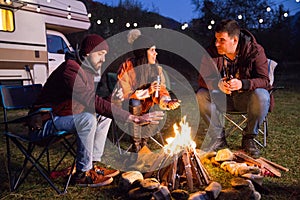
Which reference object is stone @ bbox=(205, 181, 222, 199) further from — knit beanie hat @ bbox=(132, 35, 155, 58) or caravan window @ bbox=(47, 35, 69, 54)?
caravan window @ bbox=(47, 35, 69, 54)

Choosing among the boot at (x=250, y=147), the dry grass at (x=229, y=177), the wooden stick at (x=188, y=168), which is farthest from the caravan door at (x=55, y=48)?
the wooden stick at (x=188, y=168)

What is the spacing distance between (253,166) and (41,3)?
6.33m

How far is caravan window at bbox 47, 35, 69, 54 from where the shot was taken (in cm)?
762

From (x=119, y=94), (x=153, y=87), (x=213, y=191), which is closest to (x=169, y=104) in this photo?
(x=153, y=87)

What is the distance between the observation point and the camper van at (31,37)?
6.30 metres

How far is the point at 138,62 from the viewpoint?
313 centimetres

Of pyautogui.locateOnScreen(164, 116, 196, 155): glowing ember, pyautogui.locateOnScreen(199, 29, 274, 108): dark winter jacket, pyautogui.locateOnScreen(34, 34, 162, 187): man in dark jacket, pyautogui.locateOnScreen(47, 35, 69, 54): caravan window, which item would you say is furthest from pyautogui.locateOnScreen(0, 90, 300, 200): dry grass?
pyautogui.locateOnScreen(47, 35, 69, 54): caravan window

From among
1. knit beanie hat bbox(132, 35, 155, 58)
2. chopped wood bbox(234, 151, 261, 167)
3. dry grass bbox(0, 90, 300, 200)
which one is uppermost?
knit beanie hat bbox(132, 35, 155, 58)

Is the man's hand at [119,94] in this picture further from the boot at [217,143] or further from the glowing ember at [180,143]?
the boot at [217,143]

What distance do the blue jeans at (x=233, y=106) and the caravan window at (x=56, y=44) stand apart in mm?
5475

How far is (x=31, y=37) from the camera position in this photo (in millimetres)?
6758

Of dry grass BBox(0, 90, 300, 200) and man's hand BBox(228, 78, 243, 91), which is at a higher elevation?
man's hand BBox(228, 78, 243, 91)

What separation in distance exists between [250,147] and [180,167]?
Answer: 92cm

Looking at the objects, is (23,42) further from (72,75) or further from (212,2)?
(212,2)
